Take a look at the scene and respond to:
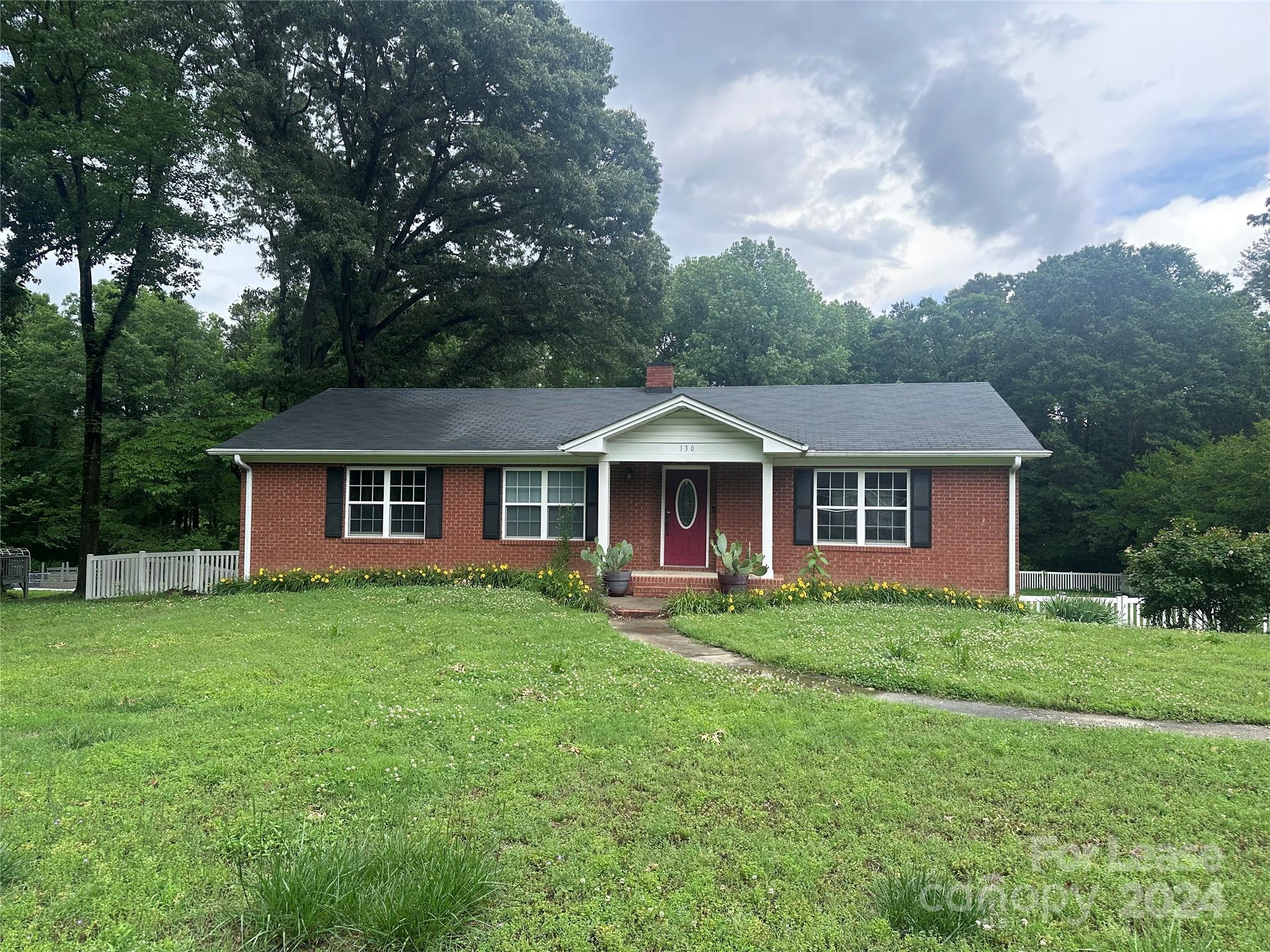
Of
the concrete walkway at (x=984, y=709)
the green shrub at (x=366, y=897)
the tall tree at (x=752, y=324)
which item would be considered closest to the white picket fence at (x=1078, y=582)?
the tall tree at (x=752, y=324)

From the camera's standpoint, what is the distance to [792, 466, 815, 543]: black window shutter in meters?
13.8

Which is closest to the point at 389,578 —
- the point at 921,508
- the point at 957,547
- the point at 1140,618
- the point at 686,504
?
the point at 686,504

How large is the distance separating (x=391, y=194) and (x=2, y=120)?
32.8 feet

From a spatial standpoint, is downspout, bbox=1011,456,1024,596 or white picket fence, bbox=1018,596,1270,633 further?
downspout, bbox=1011,456,1024,596

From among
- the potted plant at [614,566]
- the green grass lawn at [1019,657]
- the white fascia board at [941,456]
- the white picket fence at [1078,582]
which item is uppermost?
the white fascia board at [941,456]

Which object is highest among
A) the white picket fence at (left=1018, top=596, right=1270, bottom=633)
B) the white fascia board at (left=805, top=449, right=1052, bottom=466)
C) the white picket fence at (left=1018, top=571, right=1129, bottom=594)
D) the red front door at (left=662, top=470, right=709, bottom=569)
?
the white fascia board at (left=805, top=449, right=1052, bottom=466)

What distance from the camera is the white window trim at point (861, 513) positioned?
43.9 feet

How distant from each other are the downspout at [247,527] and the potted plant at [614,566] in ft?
24.8

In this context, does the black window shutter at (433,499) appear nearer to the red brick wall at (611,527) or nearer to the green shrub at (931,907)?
the red brick wall at (611,527)

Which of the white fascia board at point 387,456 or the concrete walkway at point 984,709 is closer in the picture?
the concrete walkway at point 984,709

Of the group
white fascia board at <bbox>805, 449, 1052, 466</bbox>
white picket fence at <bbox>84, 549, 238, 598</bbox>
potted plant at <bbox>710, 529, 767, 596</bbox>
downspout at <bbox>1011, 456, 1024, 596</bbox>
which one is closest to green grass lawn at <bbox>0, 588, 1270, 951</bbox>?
potted plant at <bbox>710, 529, 767, 596</bbox>

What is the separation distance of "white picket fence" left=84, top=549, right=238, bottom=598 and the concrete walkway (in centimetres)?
1199

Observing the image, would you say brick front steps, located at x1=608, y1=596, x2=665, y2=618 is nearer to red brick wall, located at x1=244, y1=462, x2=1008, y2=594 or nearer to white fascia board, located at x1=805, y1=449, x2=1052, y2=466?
red brick wall, located at x1=244, y1=462, x2=1008, y2=594

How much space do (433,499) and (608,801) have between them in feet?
38.1
